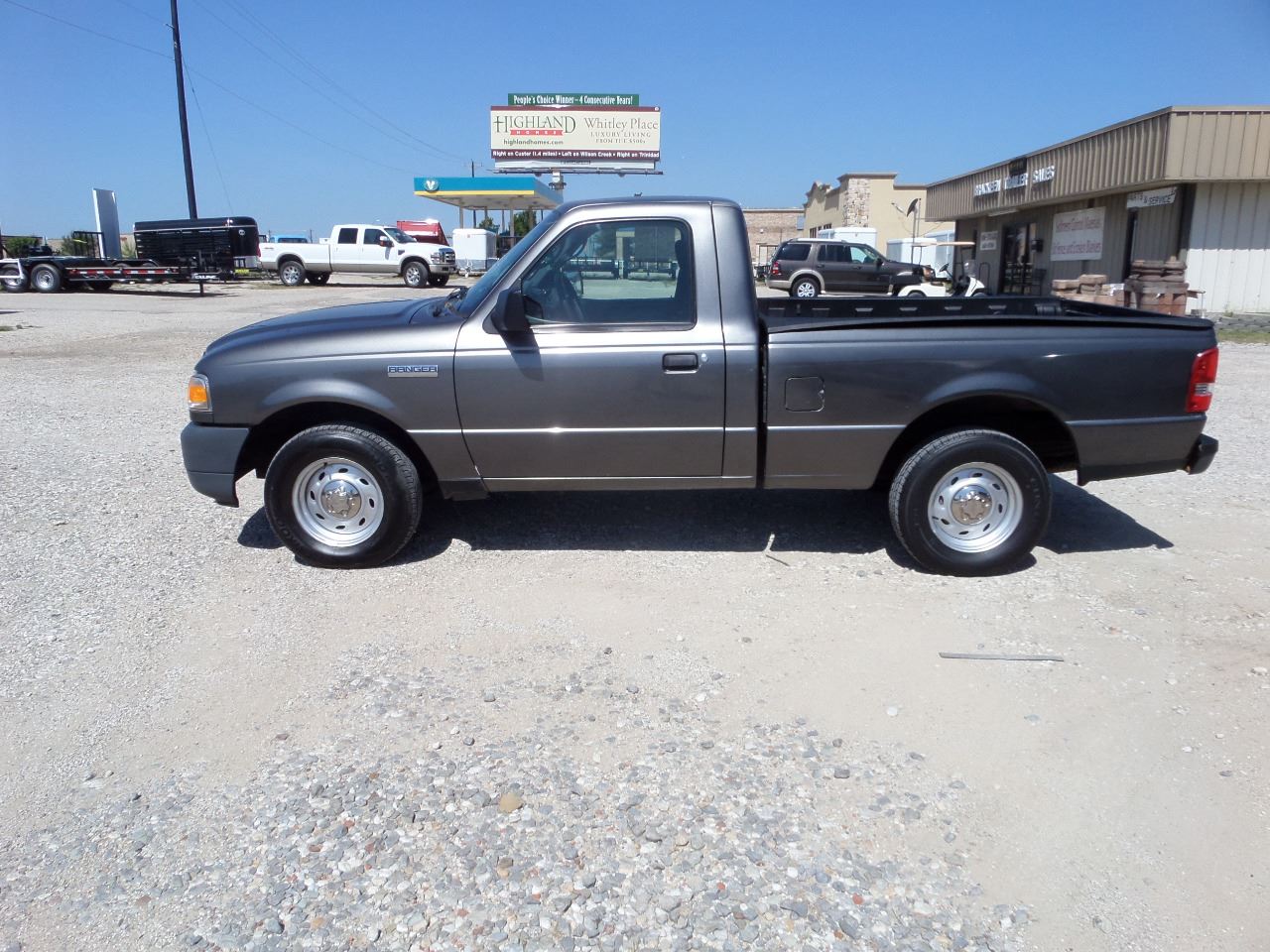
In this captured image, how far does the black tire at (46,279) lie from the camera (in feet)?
98.0

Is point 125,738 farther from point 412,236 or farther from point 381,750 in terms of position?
point 412,236

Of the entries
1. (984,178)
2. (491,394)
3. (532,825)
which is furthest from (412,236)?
(532,825)

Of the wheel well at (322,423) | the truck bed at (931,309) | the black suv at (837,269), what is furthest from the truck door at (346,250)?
the wheel well at (322,423)

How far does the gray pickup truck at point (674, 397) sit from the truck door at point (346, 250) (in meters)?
31.3

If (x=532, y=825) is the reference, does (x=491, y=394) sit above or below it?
above

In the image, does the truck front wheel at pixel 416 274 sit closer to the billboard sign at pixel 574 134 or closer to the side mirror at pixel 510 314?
the billboard sign at pixel 574 134

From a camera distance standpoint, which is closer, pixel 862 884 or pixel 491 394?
pixel 862 884

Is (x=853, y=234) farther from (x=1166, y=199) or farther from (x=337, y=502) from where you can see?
(x=337, y=502)

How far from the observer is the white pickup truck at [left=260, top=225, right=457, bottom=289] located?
1346 inches

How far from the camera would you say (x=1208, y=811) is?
310cm

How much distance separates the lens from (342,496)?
5.08 metres

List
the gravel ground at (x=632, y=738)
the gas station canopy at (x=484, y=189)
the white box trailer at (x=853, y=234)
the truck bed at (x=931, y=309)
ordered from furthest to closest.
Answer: the gas station canopy at (x=484, y=189), the white box trailer at (x=853, y=234), the truck bed at (x=931, y=309), the gravel ground at (x=632, y=738)

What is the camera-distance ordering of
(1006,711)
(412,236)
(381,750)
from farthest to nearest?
(412,236) → (1006,711) → (381,750)

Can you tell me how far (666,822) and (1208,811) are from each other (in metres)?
1.73
